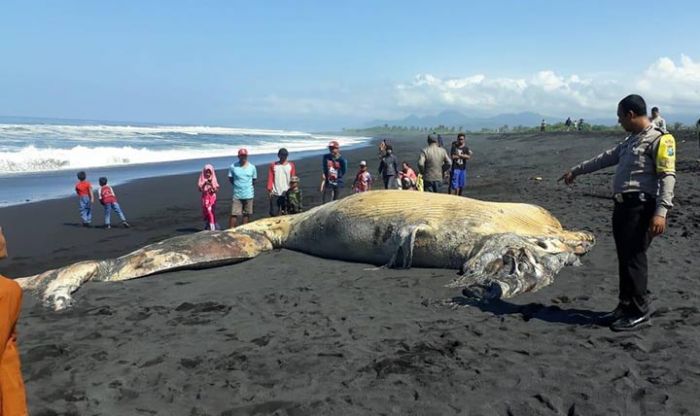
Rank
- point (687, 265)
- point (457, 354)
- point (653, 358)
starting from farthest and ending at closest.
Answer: point (687, 265)
point (457, 354)
point (653, 358)

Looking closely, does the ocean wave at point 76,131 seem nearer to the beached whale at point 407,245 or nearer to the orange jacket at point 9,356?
the beached whale at point 407,245

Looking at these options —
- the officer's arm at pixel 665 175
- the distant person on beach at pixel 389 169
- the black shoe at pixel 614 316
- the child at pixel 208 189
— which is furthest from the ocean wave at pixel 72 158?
the officer's arm at pixel 665 175

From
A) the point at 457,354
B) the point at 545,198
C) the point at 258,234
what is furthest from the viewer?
the point at 545,198

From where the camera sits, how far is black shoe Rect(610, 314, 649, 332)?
488cm

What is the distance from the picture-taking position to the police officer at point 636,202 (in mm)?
4859

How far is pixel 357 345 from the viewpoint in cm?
493

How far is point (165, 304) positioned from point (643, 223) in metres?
5.35

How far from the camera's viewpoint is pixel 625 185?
4980mm

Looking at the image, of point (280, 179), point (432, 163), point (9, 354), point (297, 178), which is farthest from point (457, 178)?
point (9, 354)

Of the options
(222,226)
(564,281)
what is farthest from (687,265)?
(222,226)

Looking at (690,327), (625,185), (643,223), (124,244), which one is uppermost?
(625,185)

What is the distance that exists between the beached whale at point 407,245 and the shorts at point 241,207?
7.11ft

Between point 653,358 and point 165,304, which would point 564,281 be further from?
point 165,304

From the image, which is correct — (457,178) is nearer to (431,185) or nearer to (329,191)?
(431,185)
